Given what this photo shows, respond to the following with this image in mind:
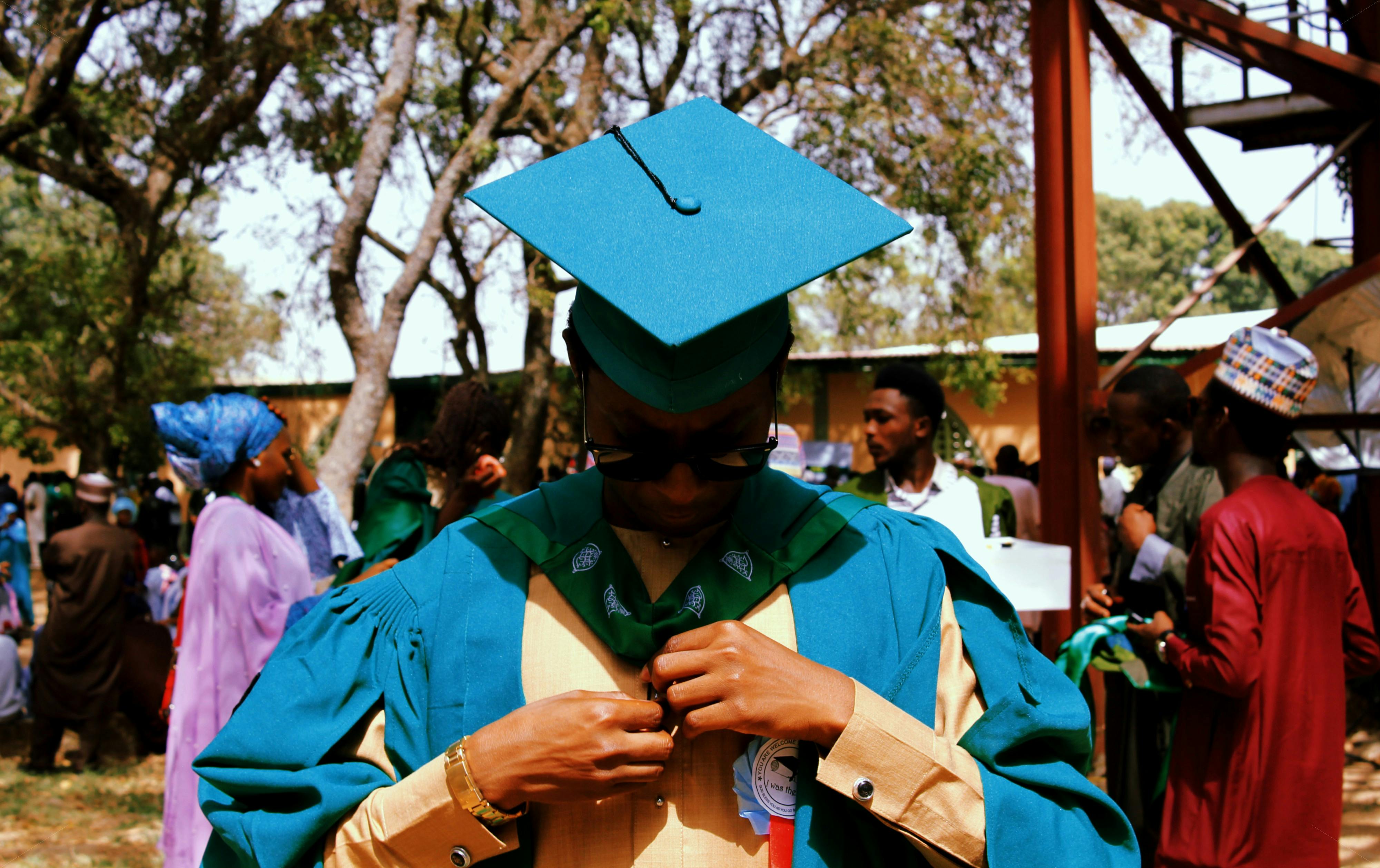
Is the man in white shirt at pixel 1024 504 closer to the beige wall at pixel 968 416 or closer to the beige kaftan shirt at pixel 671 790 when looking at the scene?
the beige kaftan shirt at pixel 671 790

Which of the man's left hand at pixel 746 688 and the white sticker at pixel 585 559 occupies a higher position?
the white sticker at pixel 585 559

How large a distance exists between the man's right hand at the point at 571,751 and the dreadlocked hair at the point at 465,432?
2.63 metres

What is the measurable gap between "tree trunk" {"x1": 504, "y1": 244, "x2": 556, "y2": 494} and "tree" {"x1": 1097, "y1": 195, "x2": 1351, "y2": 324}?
34.2 m

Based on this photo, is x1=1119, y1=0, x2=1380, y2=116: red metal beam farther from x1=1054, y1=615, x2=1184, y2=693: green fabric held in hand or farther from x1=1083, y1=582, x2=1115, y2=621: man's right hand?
x1=1054, y1=615, x2=1184, y2=693: green fabric held in hand

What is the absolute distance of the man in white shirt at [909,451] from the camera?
14.3ft

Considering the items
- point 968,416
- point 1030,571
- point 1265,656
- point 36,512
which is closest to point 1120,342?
point 968,416

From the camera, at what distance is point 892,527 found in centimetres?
153

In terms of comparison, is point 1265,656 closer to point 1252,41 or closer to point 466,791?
point 466,791

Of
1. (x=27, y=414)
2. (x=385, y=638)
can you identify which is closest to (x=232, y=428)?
(x=385, y=638)

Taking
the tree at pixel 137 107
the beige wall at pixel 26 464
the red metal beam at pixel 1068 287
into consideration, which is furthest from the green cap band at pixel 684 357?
the beige wall at pixel 26 464

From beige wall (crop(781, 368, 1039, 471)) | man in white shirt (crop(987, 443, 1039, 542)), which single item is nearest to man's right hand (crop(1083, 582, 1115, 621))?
man in white shirt (crop(987, 443, 1039, 542))

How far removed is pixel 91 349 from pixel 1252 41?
12770 millimetres

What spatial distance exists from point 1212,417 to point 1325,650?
0.72 meters

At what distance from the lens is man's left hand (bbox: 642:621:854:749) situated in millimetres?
1238
